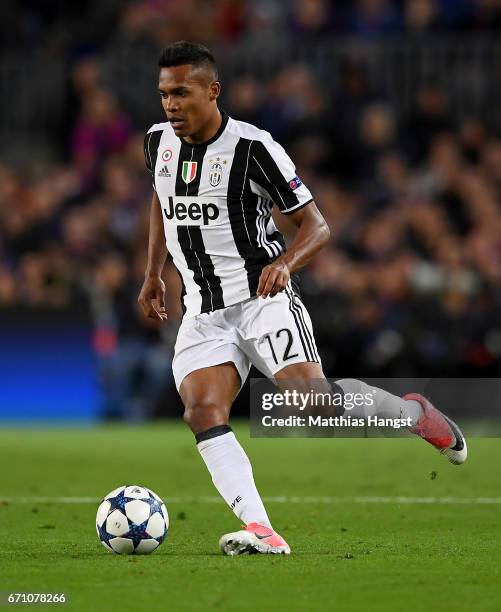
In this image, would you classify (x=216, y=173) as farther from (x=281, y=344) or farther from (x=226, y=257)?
(x=281, y=344)

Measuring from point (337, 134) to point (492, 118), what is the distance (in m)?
2.10

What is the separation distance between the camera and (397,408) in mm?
7277

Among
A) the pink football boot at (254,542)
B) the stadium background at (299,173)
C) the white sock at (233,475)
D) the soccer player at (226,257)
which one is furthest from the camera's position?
the stadium background at (299,173)

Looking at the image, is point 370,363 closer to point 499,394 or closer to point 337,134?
point 499,394

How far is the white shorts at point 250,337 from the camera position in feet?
22.9

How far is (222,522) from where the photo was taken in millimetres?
8438

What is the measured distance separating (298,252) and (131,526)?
4.98 feet

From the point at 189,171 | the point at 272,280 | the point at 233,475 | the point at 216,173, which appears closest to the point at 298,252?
the point at 272,280

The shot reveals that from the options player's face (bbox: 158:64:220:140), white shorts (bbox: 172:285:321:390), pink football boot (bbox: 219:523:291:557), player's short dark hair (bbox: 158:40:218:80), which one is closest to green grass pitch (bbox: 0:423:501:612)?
pink football boot (bbox: 219:523:291:557)

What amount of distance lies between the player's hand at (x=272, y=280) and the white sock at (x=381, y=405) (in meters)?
0.66

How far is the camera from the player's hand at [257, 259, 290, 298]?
22.0ft

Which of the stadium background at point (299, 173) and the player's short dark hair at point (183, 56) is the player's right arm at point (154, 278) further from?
the stadium background at point (299, 173)

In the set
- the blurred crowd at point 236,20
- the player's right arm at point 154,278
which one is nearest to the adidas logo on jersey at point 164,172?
the player's right arm at point 154,278

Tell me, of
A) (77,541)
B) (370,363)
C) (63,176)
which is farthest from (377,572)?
(63,176)
